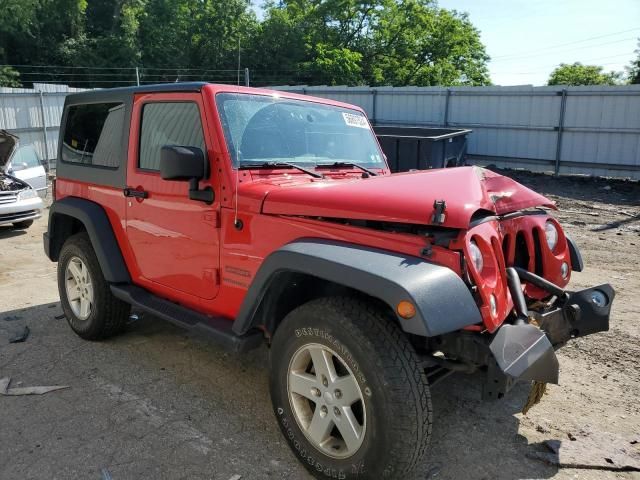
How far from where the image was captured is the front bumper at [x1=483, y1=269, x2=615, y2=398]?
2414 millimetres

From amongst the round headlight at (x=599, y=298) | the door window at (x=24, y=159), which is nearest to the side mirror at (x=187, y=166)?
the round headlight at (x=599, y=298)

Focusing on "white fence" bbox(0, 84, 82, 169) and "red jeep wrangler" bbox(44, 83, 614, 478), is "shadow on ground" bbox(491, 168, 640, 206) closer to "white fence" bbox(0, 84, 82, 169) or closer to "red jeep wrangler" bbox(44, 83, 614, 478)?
"red jeep wrangler" bbox(44, 83, 614, 478)

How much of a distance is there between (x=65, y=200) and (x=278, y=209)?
8.18ft

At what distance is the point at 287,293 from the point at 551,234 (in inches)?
67.5

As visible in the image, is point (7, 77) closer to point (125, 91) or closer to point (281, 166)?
point (125, 91)

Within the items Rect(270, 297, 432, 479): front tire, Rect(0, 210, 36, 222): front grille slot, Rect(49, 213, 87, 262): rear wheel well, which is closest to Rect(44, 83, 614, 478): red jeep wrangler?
Rect(270, 297, 432, 479): front tire

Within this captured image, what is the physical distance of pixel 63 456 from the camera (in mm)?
3006

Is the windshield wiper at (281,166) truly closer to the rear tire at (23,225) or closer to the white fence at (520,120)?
the rear tire at (23,225)

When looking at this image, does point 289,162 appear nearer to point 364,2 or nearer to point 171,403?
point 171,403

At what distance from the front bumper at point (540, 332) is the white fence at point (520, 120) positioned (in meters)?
11.8

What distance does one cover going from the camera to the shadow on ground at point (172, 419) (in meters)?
2.91

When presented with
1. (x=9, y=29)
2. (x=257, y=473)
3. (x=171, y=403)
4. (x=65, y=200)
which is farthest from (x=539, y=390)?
(x=9, y=29)

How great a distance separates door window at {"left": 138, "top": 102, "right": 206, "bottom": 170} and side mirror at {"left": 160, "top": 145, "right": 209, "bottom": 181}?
18cm

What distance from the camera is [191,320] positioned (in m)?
3.50
